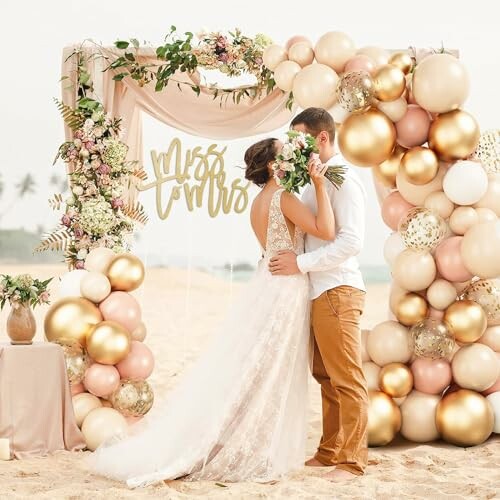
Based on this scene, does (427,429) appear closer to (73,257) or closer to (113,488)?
(113,488)

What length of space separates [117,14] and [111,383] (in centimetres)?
1387

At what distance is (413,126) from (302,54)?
0.79 m

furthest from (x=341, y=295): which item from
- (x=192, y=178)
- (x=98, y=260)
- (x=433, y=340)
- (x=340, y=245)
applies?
(x=192, y=178)

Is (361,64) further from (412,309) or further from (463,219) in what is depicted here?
(412,309)

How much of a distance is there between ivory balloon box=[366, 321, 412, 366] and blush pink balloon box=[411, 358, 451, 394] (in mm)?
101

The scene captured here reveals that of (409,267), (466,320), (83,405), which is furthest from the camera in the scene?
(83,405)

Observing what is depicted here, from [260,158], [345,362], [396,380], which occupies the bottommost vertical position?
[396,380]

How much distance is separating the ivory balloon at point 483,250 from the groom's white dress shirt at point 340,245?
1.14m

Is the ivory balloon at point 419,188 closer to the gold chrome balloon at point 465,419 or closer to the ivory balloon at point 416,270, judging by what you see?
the ivory balloon at point 416,270

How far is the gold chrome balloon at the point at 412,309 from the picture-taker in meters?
4.95

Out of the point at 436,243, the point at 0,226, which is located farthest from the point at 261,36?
the point at 0,226

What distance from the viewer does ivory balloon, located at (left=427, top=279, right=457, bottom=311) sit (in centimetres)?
488

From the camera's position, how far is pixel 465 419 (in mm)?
4738

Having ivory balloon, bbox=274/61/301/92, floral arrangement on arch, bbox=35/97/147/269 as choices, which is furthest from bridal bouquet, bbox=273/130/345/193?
floral arrangement on arch, bbox=35/97/147/269
